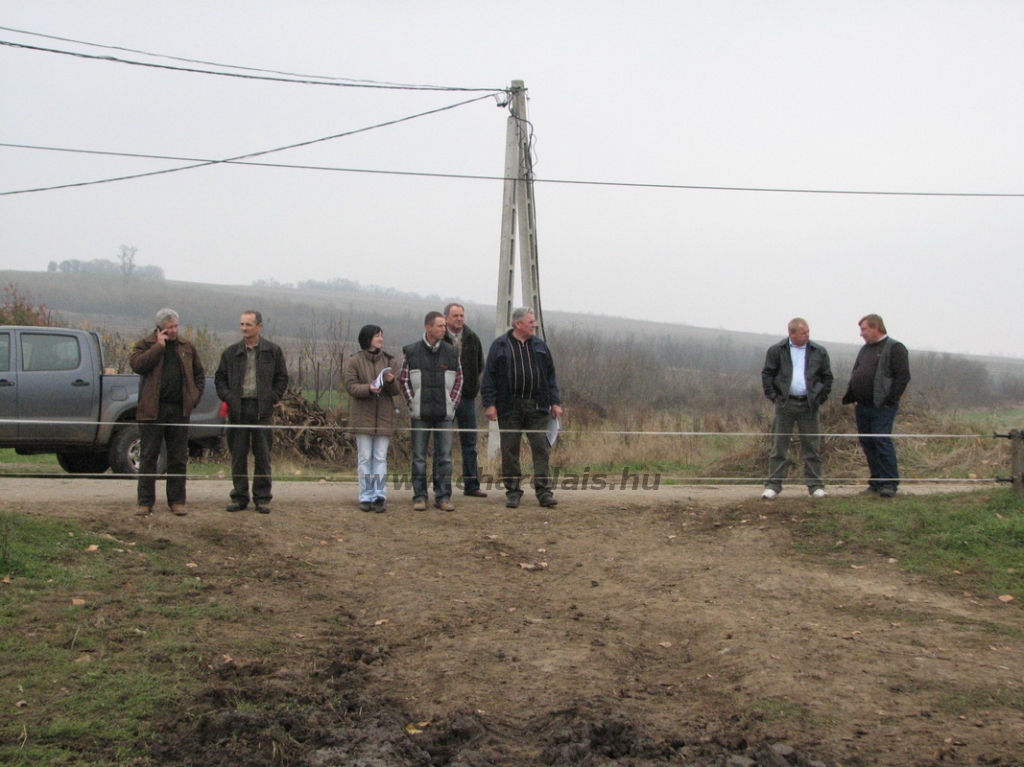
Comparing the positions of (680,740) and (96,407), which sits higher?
(96,407)

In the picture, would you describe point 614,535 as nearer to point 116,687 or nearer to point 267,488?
point 267,488

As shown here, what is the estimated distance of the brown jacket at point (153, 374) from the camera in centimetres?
902

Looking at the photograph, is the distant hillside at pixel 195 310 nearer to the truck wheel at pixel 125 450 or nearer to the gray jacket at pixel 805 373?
the truck wheel at pixel 125 450

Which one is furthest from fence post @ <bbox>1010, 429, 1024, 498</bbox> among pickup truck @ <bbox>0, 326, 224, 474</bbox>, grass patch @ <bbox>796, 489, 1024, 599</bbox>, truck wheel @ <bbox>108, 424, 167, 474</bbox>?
truck wheel @ <bbox>108, 424, 167, 474</bbox>

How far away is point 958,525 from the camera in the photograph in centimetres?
945

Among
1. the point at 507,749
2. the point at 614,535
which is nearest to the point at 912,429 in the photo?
the point at 614,535

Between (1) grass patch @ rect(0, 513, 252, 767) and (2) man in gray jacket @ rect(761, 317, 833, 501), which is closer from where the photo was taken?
(1) grass patch @ rect(0, 513, 252, 767)

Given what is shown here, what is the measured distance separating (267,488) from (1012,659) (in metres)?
6.53

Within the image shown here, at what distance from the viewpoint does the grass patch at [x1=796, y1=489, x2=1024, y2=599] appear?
27.3ft

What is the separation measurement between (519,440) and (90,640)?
5.47 meters

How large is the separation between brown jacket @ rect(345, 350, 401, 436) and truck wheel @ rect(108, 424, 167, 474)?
12.0ft

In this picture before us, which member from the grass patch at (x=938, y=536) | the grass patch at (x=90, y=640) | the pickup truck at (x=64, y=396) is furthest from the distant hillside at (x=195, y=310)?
the grass patch at (x=90, y=640)

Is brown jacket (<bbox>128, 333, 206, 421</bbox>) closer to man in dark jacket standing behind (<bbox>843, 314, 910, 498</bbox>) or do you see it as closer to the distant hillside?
man in dark jacket standing behind (<bbox>843, 314, 910, 498</bbox>)

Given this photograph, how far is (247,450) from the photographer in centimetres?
978
